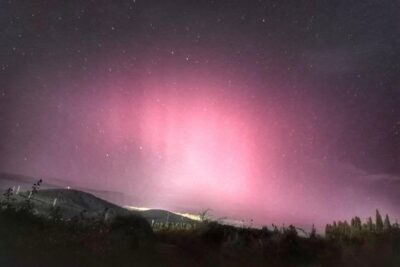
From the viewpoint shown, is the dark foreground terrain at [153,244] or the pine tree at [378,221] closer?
the dark foreground terrain at [153,244]

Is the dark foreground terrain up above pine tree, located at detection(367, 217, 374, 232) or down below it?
below

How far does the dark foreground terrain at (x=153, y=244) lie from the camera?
48.7ft

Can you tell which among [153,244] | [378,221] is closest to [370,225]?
[378,221]

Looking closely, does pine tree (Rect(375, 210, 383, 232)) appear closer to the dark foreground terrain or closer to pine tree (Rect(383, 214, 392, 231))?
pine tree (Rect(383, 214, 392, 231))

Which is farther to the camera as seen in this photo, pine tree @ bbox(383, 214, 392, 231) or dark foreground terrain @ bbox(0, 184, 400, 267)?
pine tree @ bbox(383, 214, 392, 231)

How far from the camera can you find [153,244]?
1875cm

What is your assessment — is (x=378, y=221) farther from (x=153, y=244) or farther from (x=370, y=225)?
(x=153, y=244)

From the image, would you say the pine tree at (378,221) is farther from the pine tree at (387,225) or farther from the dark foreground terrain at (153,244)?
the dark foreground terrain at (153,244)

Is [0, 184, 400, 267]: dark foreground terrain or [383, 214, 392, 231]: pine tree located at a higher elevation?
[383, 214, 392, 231]: pine tree

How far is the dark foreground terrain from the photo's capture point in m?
14.9

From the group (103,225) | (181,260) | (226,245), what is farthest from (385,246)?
(103,225)

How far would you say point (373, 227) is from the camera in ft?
116

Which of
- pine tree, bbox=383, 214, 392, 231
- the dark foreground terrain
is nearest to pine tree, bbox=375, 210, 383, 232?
pine tree, bbox=383, 214, 392, 231

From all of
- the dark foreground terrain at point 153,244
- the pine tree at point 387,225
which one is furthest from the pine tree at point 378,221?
the dark foreground terrain at point 153,244
